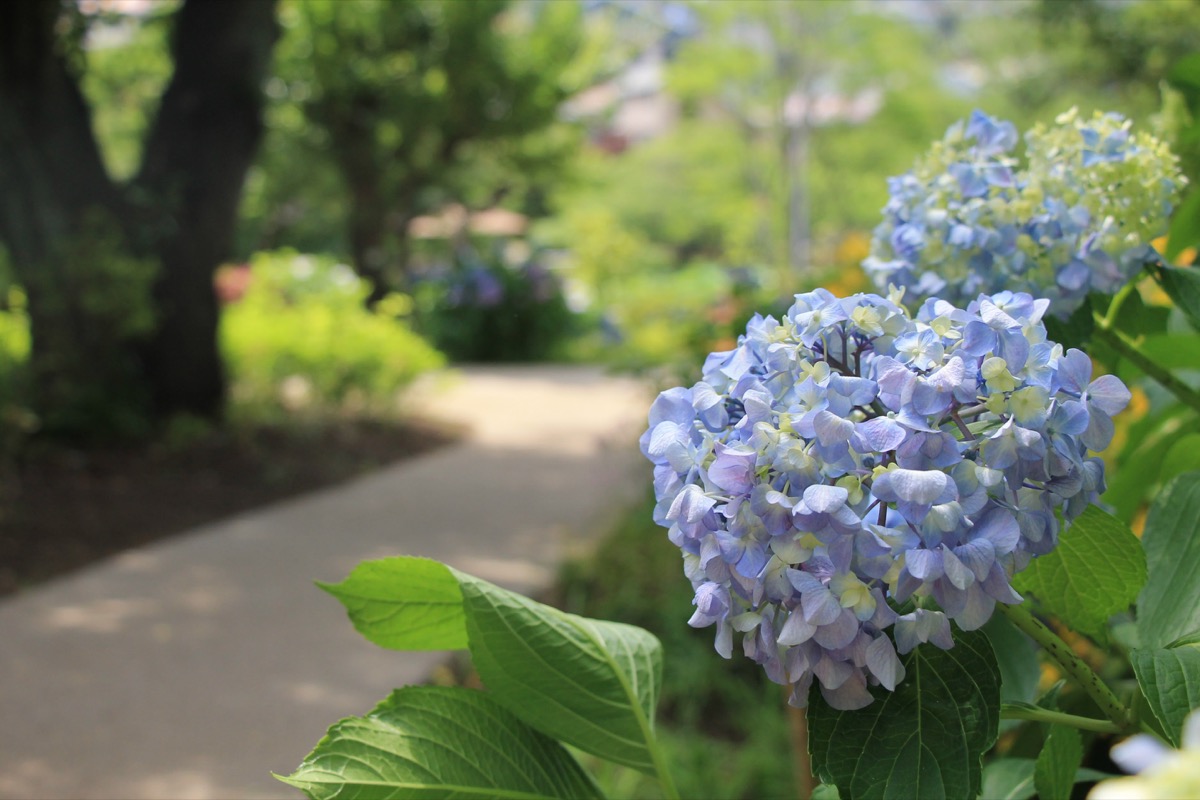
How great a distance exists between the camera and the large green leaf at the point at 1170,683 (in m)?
0.74

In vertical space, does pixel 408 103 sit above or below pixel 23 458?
above

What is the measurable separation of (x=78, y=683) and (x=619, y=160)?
31.9 meters

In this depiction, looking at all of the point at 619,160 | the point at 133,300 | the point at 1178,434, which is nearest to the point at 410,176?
the point at 133,300

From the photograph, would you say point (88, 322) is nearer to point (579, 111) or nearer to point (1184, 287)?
point (1184, 287)

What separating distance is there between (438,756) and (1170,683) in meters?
0.57

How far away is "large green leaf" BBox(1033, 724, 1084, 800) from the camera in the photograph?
0.87m

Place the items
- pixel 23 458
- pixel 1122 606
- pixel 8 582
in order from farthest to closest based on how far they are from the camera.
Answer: pixel 23 458
pixel 8 582
pixel 1122 606

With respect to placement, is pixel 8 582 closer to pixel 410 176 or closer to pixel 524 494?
pixel 524 494

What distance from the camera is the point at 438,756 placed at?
92cm

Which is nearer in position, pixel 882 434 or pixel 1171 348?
pixel 882 434

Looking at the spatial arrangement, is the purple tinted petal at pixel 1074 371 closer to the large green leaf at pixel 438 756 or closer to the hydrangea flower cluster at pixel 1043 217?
the hydrangea flower cluster at pixel 1043 217

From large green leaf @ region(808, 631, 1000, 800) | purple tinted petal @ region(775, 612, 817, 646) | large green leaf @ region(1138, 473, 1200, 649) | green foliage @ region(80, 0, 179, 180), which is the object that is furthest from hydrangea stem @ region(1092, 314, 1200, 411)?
green foliage @ region(80, 0, 179, 180)

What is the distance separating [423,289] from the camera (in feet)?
47.6

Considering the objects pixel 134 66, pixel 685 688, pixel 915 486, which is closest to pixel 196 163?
pixel 685 688
